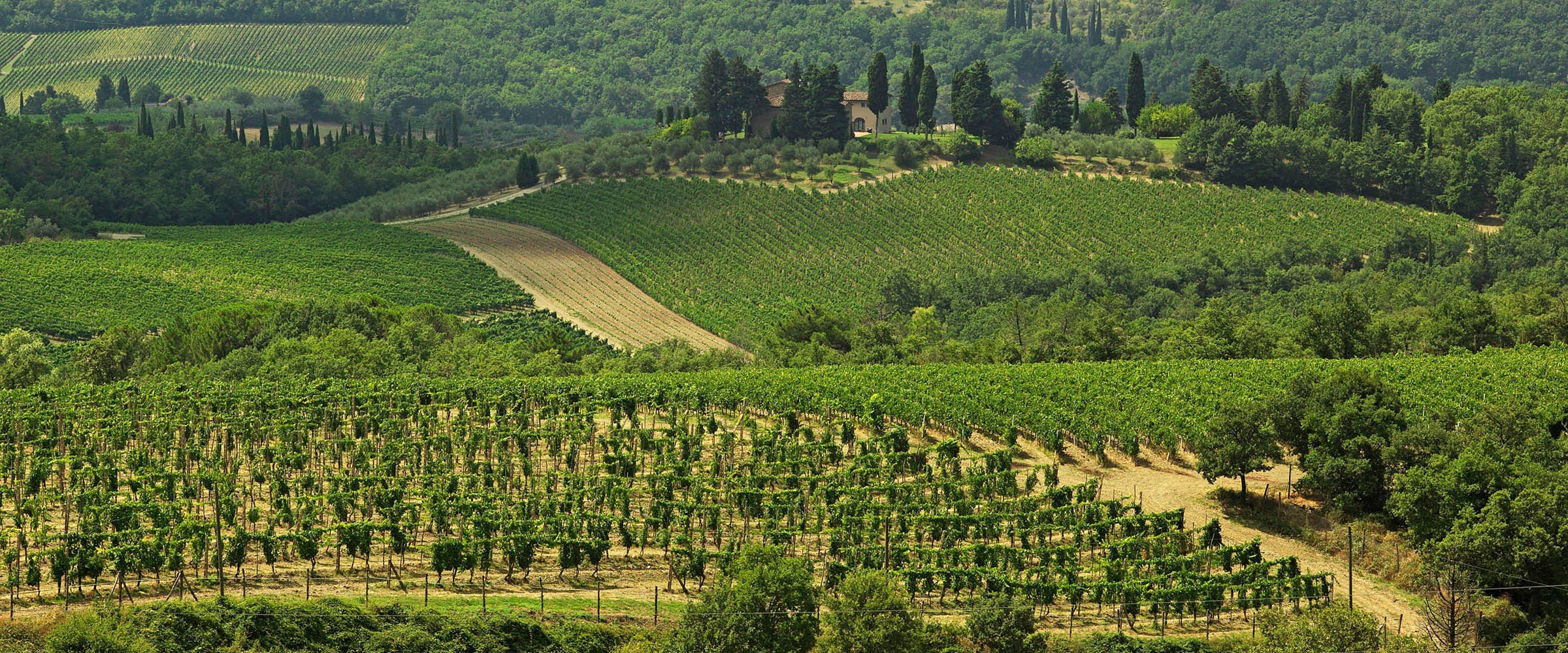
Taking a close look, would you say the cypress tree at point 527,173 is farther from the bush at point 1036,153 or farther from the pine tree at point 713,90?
the bush at point 1036,153

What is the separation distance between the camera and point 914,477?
250 feet

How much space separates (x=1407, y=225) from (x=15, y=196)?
441 ft

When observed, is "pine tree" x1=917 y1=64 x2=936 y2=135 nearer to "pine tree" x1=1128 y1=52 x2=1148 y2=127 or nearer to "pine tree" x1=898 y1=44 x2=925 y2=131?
"pine tree" x1=898 y1=44 x2=925 y2=131

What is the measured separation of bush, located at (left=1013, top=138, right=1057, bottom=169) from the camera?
579 ft

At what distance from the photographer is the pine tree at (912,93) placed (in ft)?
620

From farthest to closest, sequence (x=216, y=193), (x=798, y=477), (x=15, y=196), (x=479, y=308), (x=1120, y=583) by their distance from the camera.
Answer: (x=216, y=193)
(x=15, y=196)
(x=479, y=308)
(x=798, y=477)
(x=1120, y=583)

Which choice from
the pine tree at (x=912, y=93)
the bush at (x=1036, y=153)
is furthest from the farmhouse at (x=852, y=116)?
the bush at (x=1036, y=153)

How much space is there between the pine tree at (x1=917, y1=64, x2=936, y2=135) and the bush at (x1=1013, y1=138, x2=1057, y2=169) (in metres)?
11.9

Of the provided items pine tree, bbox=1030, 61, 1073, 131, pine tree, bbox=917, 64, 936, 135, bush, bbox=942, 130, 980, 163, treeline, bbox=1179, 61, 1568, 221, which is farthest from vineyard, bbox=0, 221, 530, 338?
treeline, bbox=1179, 61, 1568, 221

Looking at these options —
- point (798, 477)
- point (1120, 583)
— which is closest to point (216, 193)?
point (798, 477)

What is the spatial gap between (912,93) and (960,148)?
12.2 meters

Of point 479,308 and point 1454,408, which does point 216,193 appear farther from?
point 1454,408

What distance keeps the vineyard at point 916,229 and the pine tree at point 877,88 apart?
65.4ft

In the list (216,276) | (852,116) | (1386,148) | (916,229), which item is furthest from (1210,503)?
(852,116)
